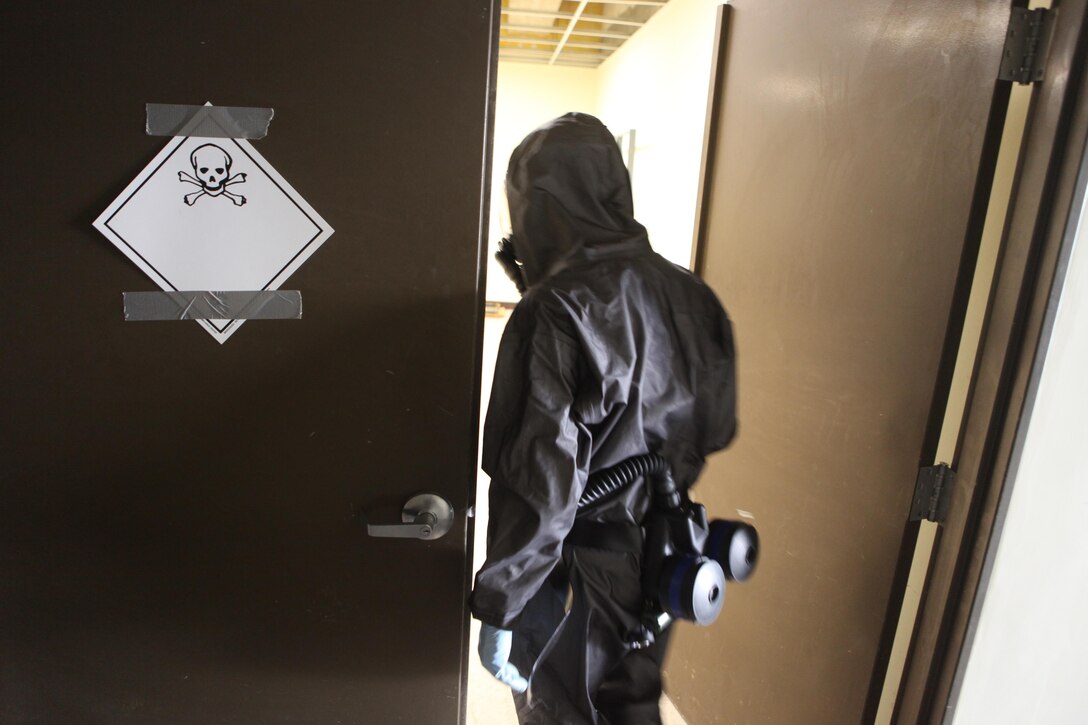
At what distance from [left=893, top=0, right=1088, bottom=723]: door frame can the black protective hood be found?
594mm

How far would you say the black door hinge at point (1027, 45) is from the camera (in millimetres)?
993

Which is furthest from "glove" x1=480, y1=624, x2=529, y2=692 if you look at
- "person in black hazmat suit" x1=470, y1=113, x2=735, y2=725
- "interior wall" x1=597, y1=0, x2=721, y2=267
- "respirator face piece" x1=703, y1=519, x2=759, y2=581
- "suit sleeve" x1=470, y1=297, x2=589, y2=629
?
"interior wall" x1=597, y1=0, x2=721, y2=267

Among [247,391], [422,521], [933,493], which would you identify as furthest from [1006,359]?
[247,391]

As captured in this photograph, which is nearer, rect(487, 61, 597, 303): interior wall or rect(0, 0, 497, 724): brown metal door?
rect(0, 0, 497, 724): brown metal door

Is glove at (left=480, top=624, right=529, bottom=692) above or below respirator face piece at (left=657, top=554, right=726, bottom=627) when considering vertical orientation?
below

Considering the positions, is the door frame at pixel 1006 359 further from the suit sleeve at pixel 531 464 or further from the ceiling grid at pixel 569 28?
the ceiling grid at pixel 569 28

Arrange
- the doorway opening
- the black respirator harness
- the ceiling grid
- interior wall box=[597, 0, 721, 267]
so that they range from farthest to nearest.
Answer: the ceiling grid < interior wall box=[597, 0, 721, 267] < the doorway opening < the black respirator harness

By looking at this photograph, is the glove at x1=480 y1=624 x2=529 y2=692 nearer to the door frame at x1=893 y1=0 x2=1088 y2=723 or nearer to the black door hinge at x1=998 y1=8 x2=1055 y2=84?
the door frame at x1=893 y1=0 x2=1088 y2=723

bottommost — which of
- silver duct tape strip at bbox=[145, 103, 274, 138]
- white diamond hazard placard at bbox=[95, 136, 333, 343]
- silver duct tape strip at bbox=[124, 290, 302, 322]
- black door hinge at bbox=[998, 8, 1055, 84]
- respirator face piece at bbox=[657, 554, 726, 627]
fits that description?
respirator face piece at bbox=[657, 554, 726, 627]

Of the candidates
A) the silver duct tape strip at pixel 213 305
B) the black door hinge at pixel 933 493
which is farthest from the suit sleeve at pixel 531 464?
the black door hinge at pixel 933 493

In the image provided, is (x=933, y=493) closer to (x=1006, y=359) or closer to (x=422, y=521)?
(x=1006, y=359)

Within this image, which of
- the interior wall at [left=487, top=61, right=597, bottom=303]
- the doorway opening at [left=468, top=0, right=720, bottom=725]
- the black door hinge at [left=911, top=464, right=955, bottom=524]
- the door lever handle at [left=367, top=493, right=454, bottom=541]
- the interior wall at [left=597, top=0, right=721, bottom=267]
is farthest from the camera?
the interior wall at [left=487, top=61, right=597, bottom=303]

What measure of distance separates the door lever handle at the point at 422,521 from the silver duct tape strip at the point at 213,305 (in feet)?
1.05

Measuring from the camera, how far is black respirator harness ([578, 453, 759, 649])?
3.44 feet
